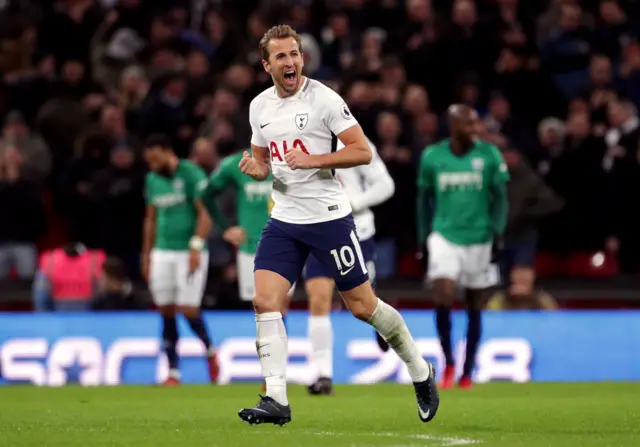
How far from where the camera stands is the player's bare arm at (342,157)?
340 inches

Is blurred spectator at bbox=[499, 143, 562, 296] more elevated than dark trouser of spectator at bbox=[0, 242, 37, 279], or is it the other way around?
blurred spectator at bbox=[499, 143, 562, 296]

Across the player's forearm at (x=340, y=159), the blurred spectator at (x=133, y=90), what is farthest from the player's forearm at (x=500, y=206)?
the blurred spectator at (x=133, y=90)

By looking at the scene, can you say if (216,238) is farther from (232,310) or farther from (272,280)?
(272,280)

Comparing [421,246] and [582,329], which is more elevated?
[421,246]

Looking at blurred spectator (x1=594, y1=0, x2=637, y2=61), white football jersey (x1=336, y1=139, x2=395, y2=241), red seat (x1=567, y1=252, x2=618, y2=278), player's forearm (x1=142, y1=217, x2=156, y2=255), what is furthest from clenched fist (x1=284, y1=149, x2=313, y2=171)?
blurred spectator (x1=594, y1=0, x2=637, y2=61)

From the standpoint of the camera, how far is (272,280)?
350 inches

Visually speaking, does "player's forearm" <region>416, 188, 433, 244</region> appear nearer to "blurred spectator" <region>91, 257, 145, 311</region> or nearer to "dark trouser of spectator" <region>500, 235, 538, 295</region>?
"dark trouser of spectator" <region>500, 235, 538, 295</region>

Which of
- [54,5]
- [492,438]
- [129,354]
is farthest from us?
[54,5]

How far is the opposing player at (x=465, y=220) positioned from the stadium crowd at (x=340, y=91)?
124 inches

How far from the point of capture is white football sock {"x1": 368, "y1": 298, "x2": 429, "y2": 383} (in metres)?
9.08

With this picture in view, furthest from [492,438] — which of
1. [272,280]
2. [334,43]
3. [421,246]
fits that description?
[334,43]

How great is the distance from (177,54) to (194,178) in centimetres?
552

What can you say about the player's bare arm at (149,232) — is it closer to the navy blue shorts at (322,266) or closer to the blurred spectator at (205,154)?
the blurred spectator at (205,154)

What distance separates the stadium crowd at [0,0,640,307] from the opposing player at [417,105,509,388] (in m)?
3.14
